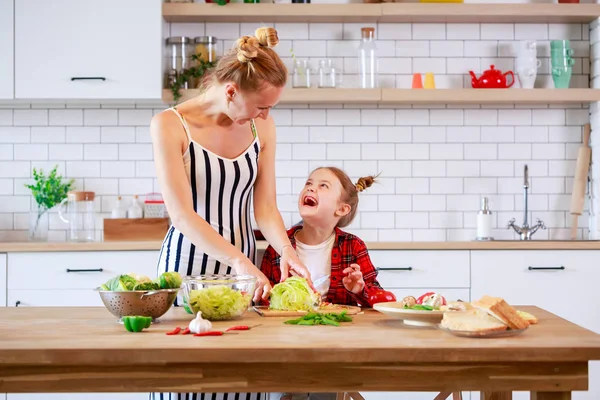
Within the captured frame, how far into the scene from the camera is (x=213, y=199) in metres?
2.59

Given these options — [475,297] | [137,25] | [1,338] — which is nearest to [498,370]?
[1,338]

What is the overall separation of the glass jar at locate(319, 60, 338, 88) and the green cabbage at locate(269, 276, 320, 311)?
2.44 meters

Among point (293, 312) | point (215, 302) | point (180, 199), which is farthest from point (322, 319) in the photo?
point (180, 199)

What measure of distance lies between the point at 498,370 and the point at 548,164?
3.29m

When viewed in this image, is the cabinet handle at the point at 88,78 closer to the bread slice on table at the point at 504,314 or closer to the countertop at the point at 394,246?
the countertop at the point at 394,246

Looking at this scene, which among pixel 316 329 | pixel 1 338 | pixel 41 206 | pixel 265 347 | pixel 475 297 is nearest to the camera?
pixel 265 347

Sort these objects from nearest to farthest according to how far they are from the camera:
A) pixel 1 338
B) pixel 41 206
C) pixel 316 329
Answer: pixel 1 338, pixel 316 329, pixel 41 206

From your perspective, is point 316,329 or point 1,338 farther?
point 316,329

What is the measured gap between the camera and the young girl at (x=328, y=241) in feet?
9.00

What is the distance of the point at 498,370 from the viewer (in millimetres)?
1698

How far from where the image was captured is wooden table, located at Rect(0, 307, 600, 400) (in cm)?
167

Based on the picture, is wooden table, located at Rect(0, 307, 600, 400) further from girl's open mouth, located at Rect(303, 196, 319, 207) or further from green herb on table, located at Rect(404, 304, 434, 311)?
girl's open mouth, located at Rect(303, 196, 319, 207)

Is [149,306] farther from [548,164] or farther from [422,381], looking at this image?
[548,164]

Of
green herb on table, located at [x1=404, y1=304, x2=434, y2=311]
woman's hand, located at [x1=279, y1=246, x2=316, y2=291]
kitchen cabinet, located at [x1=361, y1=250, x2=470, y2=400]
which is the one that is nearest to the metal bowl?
woman's hand, located at [x1=279, y1=246, x2=316, y2=291]
